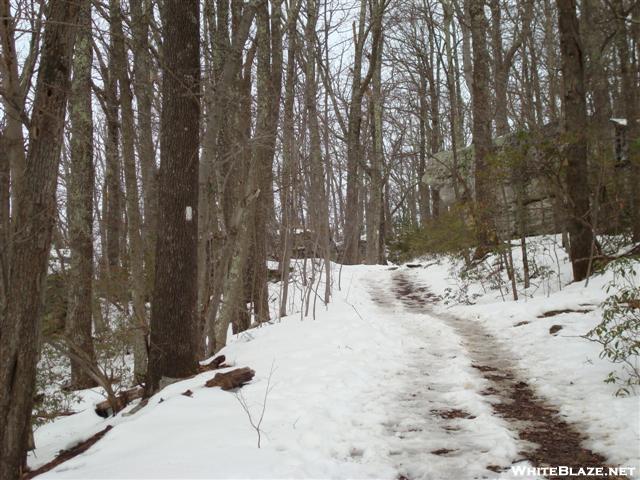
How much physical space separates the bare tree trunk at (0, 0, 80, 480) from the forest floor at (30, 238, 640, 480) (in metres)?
0.82

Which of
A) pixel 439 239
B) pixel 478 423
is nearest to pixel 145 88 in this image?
pixel 478 423

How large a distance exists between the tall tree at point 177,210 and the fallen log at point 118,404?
86cm

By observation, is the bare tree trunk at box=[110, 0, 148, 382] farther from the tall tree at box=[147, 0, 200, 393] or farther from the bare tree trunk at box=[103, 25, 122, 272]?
the tall tree at box=[147, 0, 200, 393]

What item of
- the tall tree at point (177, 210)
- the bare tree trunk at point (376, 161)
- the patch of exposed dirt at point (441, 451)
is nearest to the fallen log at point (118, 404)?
the tall tree at point (177, 210)

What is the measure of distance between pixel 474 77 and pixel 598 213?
5.42m

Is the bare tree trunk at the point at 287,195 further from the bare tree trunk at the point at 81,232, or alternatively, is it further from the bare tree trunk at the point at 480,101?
the bare tree trunk at the point at 480,101

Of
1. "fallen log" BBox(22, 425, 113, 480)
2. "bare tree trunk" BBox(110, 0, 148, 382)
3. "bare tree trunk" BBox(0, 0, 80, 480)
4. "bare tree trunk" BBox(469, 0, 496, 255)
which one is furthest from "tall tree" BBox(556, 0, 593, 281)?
"fallen log" BBox(22, 425, 113, 480)

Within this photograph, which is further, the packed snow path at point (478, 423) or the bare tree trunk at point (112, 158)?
the bare tree trunk at point (112, 158)

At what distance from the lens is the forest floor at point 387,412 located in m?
3.43

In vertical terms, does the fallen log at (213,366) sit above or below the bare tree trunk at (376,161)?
below

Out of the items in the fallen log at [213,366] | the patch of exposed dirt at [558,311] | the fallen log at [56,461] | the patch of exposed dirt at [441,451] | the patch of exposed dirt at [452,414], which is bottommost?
the fallen log at [56,461]

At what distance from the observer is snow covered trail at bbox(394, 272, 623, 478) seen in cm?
344

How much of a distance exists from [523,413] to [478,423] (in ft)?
1.67

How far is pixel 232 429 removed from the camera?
3967mm
